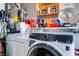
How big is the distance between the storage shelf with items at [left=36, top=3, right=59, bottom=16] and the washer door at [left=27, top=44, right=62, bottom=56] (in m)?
0.38

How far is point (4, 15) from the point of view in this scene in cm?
201

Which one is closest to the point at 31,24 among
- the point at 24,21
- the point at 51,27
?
the point at 24,21

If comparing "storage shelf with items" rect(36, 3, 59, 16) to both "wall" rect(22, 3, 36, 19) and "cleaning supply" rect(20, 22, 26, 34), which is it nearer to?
"wall" rect(22, 3, 36, 19)

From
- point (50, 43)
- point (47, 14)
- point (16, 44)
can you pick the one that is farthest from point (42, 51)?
point (47, 14)

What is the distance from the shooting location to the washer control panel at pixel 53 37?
6.28 ft

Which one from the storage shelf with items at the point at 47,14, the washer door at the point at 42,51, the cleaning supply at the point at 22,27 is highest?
the storage shelf with items at the point at 47,14

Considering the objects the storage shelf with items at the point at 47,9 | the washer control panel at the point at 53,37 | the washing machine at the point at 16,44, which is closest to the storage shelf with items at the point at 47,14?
the storage shelf with items at the point at 47,9

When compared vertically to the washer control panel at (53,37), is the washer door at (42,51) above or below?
below

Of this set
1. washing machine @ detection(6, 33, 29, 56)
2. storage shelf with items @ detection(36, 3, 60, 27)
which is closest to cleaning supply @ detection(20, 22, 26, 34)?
washing machine @ detection(6, 33, 29, 56)

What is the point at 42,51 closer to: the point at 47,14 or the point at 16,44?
the point at 16,44

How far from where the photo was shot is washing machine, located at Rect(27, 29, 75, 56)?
1.90m

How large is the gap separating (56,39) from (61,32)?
0.10 metres

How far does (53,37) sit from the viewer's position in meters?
1.96

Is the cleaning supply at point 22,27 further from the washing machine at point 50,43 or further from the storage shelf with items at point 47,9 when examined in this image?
the storage shelf with items at point 47,9
